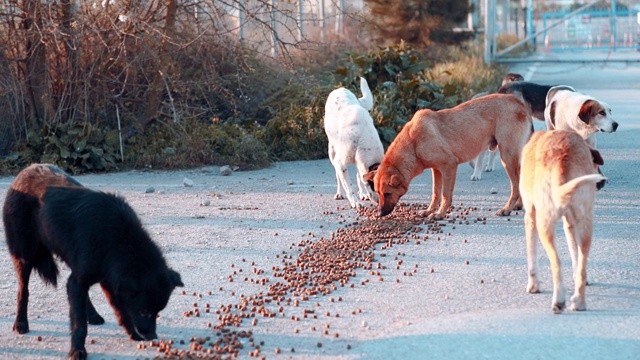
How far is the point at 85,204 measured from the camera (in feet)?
18.1

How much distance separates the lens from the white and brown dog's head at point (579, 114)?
35.4ft

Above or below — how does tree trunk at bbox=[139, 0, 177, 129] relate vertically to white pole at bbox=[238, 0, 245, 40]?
Answer: below

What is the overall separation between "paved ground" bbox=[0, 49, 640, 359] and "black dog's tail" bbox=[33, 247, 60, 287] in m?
0.37

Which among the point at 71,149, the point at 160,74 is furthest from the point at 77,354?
the point at 160,74

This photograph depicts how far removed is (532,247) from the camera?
639 centimetres

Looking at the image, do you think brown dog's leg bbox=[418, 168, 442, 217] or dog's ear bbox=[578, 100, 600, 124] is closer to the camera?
brown dog's leg bbox=[418, 168, 442, 217]

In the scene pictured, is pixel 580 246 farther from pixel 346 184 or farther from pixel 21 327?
pixel 346 184

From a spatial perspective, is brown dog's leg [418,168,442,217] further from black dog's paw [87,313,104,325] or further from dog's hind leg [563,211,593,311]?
black dog's paw [87,313,104,325]

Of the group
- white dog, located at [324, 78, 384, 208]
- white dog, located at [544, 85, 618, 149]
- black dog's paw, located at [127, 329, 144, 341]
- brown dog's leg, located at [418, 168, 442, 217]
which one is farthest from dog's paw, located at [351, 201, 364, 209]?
black dog's paw, located at [127, 329, 144, 341]

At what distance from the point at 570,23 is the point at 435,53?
10893 millimetres

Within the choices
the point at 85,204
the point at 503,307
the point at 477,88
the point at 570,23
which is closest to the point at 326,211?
the point at 503,307

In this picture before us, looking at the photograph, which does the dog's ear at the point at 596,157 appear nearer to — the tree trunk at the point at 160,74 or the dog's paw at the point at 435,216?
the dog's paw at the point at 435,216

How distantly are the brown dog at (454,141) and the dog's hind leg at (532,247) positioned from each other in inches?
113

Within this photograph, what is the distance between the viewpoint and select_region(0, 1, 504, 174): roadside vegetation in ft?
42.9
